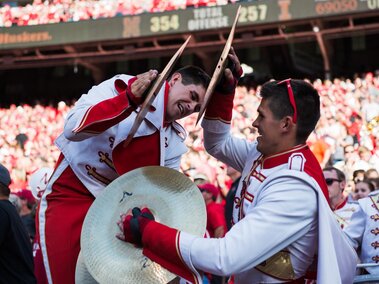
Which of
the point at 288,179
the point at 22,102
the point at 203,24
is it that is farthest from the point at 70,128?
the point at 22,102

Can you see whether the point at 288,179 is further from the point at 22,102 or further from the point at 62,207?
the point at 22,102

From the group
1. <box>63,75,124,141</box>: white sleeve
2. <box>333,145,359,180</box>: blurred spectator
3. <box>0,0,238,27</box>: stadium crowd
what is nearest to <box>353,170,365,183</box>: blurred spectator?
<box>333,145,359,180</box>: blurred spectator

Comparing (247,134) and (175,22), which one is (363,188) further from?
(175,22)

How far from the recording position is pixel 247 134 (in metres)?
15.9

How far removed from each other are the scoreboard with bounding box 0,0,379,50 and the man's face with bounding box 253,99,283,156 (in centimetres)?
2011

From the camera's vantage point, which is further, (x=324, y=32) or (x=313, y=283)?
(x=324, y=32)

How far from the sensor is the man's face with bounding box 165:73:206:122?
13.3 ft

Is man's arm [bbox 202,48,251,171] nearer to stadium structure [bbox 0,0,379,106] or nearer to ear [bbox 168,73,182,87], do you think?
ear [bbox 168,73,182,87]

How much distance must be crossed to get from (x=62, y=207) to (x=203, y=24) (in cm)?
2080

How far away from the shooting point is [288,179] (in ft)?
10.9

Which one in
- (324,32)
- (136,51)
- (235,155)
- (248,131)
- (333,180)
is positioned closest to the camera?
(235,155)

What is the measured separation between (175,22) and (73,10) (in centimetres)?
405

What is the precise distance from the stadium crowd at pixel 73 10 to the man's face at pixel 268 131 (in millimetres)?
22615

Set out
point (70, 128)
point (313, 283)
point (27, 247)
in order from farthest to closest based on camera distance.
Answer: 1. point (27, 247)
2. point (70, 128)
3. point (313, 283)
